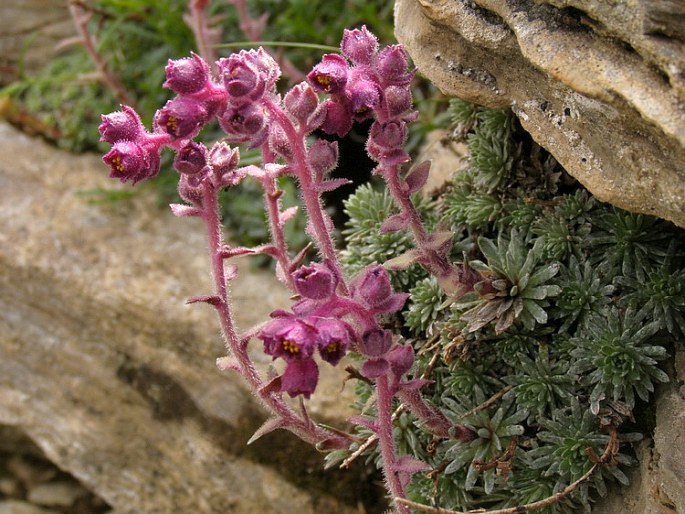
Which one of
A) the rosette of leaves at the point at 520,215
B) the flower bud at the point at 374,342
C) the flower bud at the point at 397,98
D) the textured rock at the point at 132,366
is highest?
the flower bud at the point at 397,98

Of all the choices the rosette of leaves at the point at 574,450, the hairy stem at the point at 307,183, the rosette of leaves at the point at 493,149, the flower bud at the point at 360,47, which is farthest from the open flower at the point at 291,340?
the rosette of leaves at the point at 493,149

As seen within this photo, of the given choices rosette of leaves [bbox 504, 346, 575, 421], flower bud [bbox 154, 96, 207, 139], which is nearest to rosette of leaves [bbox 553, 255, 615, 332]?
rosette of leaves [bbox 504, 346, 575, 421]

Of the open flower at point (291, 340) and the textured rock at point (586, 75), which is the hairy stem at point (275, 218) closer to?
the open flower at point (291, 340)

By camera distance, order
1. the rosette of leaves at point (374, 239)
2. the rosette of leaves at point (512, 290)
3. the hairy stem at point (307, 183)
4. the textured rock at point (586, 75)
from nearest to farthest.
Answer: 1. the textured rock at point (586, 75)
2. the hairy stem at point (307, 183)
3. the rosette of leaves at point (512, 290)
4. the rosette of leaves at point (374, 239)

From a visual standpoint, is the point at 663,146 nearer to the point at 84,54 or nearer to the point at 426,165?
the point at 426,165

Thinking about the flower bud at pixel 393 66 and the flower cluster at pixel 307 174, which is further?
the flower bud at pixel 393 66

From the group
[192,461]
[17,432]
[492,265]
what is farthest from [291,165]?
[17,432]
